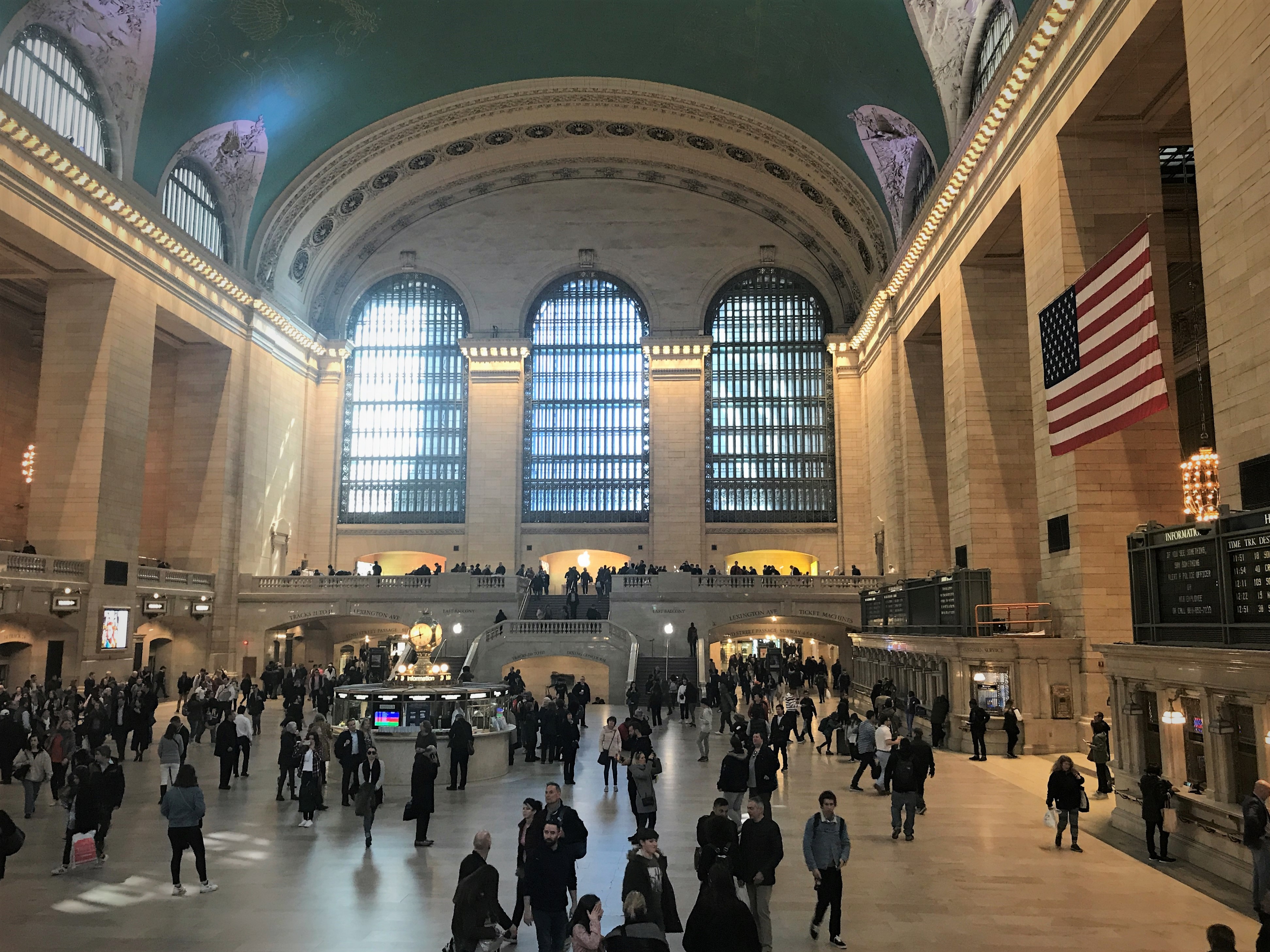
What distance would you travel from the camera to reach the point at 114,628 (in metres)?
24.7

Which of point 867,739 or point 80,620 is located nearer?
point 867,739

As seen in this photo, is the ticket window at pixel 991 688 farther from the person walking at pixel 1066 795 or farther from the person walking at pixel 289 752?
the person walking at pixel 289 752

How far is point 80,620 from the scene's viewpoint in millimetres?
23797

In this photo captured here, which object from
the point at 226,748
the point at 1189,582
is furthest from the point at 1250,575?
the point at 226,748

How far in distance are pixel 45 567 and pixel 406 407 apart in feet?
60.9

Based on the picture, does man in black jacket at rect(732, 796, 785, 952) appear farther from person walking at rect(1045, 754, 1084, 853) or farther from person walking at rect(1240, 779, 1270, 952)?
person walking at rect(1045, 754, 1084, 853)

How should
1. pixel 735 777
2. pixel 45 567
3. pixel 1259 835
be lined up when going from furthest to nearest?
pixel 45 567
pixel 735 777
pixel 1259 835

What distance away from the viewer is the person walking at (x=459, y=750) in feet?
43.8

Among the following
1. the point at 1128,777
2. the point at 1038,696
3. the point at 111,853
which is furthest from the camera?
the point at 1038,696

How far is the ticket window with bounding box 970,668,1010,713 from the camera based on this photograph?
16844mm

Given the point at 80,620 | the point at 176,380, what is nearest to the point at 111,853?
the point at 80,620

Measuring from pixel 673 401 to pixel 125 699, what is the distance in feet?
82.6

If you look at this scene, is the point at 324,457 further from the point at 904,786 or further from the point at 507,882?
the point at 904,786

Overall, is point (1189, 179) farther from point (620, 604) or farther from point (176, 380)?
point (176, 380)
